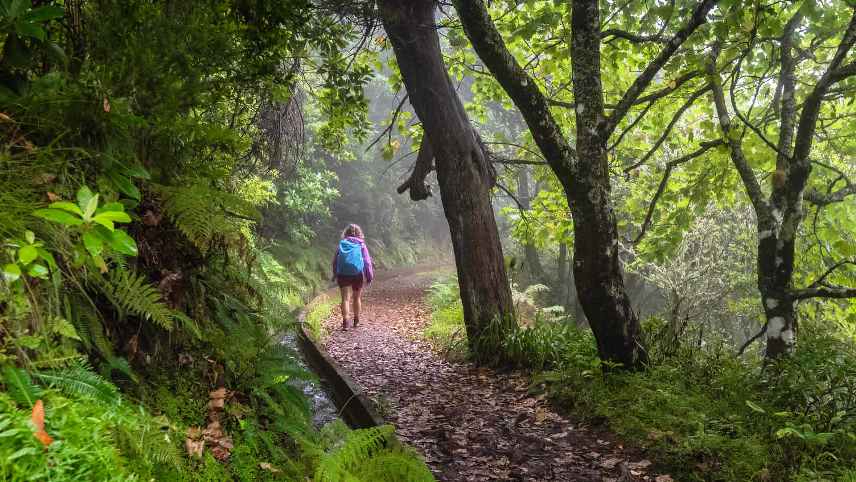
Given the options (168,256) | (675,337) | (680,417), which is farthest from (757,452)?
(168,256)

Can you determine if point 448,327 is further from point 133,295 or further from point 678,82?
point 133,295

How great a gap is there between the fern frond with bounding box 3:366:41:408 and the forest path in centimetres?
366

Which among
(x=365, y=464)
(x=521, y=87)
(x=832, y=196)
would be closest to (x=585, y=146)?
(x=521, y=87)

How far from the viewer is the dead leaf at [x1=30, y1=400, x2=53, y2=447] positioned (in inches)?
47.8

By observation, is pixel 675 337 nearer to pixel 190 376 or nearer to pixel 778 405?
pixel 778 405

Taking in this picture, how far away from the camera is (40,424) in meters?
1.25

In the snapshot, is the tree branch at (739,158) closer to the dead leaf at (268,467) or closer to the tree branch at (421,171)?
the tree branch at (421,171)

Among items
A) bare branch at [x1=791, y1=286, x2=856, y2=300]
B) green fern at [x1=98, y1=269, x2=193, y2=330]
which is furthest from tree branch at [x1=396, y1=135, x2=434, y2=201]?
green fern at [x1=98, y1=269, x2=193, y2=330]

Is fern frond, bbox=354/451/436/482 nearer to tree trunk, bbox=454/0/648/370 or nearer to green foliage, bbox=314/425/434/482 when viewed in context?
green foliage, bbox=314/425/434/482

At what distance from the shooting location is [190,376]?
9.25 feet

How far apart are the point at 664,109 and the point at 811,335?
472cm

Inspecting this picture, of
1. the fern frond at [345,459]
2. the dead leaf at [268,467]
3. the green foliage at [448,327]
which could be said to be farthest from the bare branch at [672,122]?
the dead leaf at [268,467]

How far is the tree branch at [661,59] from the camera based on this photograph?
16.2 ft

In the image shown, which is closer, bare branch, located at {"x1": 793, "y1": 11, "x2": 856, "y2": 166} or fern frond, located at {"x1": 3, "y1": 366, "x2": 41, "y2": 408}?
fern frond, located at {"x1": 3, "y1": 366, "x2": 41, "y2": 408}
